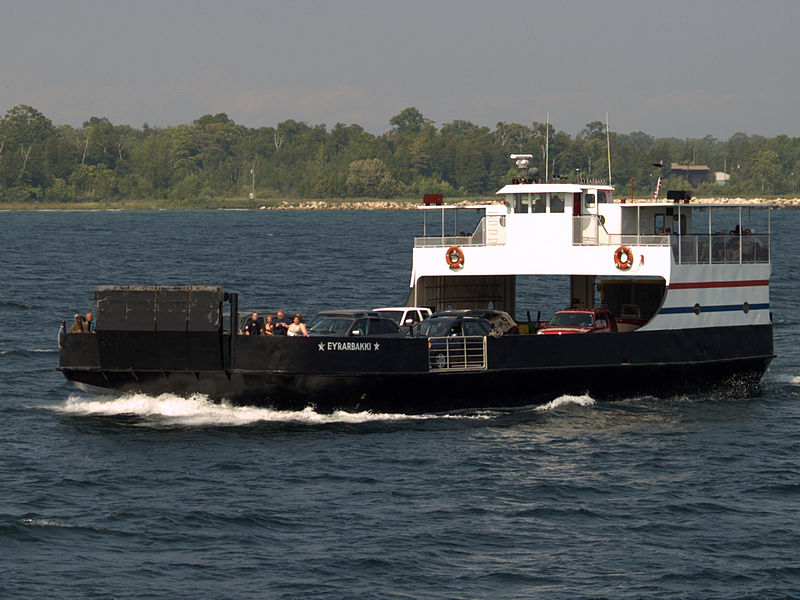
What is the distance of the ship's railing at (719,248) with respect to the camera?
33.8 metres

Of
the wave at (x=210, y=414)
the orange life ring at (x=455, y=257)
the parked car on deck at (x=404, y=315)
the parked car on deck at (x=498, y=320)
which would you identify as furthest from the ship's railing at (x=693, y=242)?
the wave at (x=210, y=414)

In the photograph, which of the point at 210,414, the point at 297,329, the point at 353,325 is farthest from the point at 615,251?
the point at 210,414

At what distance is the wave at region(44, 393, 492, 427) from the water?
5cm

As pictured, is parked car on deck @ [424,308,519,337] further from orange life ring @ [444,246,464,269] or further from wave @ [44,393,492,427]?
wave @ [44,393,492,427]

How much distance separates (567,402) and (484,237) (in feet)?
19.1

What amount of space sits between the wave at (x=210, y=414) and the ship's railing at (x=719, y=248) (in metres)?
8.50

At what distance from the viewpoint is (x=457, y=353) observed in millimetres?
30625

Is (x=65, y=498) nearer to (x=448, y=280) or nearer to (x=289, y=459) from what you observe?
(x=289, y=459)

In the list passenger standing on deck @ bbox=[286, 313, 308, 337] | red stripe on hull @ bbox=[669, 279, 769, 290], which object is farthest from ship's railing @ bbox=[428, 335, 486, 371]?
red stripe on hull @ bbox=[669, 279, 769, 290]

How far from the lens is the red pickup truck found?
33.2 metres

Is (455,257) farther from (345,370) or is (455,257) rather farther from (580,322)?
(345,370)

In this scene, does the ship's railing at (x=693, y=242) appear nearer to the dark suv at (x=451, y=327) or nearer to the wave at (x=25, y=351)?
the dark suv at (x=451, y=327)

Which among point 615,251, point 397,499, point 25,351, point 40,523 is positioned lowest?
point 40,523

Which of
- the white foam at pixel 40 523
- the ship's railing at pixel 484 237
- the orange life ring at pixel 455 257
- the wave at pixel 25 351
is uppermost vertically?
the ship's railing at pixel 484 237
